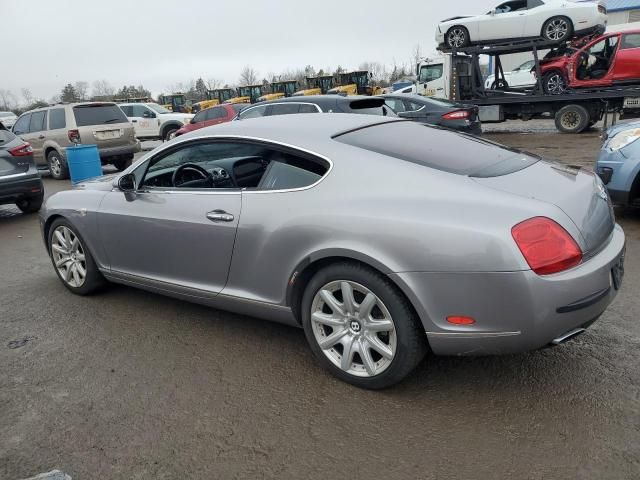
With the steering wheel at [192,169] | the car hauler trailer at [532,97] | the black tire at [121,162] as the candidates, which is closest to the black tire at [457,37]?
the car hauler trailer at [532,97]

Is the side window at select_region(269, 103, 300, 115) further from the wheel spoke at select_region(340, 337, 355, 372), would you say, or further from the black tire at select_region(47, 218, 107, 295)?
the wheel spoke at select_region(340, 337, 355, 372)

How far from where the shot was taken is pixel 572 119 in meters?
15.4

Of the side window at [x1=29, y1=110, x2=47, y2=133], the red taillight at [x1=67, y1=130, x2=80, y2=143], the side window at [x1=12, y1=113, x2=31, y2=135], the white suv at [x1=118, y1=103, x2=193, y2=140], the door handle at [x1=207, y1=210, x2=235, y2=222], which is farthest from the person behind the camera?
the white suv at [x1=118, y1=103, x2=193, y2=140]

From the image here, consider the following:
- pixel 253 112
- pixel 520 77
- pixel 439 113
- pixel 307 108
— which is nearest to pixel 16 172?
pixel 253 112

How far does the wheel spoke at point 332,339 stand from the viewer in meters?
2.94

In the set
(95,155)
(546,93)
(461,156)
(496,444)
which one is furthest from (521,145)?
(496,444)

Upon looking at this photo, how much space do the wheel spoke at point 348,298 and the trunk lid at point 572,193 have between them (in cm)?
86

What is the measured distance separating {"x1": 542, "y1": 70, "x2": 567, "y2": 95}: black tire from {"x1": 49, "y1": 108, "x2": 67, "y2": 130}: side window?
13180 millimetres

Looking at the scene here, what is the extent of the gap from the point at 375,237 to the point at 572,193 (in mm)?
1077

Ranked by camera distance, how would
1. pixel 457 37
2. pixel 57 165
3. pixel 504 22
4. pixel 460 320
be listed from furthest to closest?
pixel 457 37
pixel 504 22
pixel 57 165
pixel 460 320

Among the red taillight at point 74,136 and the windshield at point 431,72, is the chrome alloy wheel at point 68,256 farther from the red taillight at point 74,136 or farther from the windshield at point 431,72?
the windshield at point 431,72

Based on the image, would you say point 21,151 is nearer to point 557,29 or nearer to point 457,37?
point 457,37

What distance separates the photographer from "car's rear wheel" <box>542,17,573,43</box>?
577 inches


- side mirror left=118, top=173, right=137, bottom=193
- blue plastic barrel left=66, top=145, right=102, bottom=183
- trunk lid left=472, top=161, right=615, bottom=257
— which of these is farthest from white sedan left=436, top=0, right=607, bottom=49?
side mirror left=118, top=173, right=137, bottom=193
